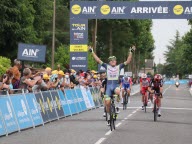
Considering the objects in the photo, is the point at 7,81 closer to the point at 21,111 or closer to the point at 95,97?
the point at 21,111

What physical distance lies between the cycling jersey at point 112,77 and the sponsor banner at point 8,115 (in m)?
3.06

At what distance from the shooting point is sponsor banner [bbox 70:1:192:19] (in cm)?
4181

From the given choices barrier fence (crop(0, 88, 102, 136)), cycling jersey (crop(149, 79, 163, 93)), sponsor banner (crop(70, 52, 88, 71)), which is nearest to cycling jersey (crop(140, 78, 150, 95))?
barrier fence (crop(0, 88, 102, 136))

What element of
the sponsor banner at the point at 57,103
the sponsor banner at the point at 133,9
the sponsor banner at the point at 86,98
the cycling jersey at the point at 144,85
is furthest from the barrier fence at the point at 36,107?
the sponsor banner at the point at 133,9

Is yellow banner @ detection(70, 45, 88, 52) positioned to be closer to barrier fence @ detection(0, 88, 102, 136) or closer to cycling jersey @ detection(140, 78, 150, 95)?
cycling jersey @ detection(140, 78, 150, 95)

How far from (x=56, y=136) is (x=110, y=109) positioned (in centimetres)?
258

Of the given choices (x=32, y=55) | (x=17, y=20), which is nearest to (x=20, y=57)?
(x=32, y=55)

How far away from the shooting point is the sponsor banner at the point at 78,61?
4228 centimetres

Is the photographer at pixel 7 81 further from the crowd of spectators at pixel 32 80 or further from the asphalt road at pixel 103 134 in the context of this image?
Result: the asphalt road at pixel 103 134

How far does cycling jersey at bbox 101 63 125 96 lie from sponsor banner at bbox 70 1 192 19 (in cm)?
2412

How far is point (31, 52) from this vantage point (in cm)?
2088

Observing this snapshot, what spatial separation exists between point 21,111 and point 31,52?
3.86 m

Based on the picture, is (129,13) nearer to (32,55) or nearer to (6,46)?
(6,46)

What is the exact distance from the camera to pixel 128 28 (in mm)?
87000
